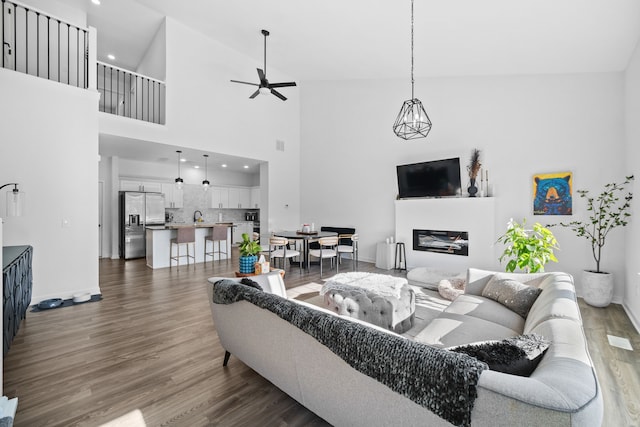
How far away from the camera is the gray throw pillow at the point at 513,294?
261cm

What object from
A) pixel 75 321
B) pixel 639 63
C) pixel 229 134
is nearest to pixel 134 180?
pixel 229 134

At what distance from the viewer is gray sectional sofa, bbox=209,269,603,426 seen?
912 millimetres

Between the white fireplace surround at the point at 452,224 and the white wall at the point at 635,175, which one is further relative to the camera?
the white fireplace surround at the point at 452,224

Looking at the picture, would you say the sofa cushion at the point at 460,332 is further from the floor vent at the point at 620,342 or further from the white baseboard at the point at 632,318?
the white baseboard at the point at 632,318

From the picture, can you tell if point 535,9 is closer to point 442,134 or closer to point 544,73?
point 544,73

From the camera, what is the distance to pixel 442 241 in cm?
589

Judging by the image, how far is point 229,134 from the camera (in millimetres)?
6719

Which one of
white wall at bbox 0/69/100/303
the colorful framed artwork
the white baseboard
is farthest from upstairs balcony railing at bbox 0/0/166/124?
the white baseboard

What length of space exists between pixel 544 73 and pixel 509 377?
18.6 ft

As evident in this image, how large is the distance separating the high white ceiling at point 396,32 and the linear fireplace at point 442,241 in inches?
120

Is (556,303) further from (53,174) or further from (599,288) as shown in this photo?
(53,174)

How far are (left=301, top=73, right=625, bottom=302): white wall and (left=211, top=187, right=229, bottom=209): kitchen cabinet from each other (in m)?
3.39

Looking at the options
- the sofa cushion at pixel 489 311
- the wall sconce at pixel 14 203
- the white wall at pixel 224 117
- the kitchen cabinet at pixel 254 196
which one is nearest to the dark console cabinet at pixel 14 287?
the wall sconce at pixel 14 203

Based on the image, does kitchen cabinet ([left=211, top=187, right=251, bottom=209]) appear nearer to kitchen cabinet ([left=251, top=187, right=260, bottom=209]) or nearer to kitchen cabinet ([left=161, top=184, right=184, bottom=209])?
kitchen cabinet ([left=251, top=187, right=260, bottom=209])
